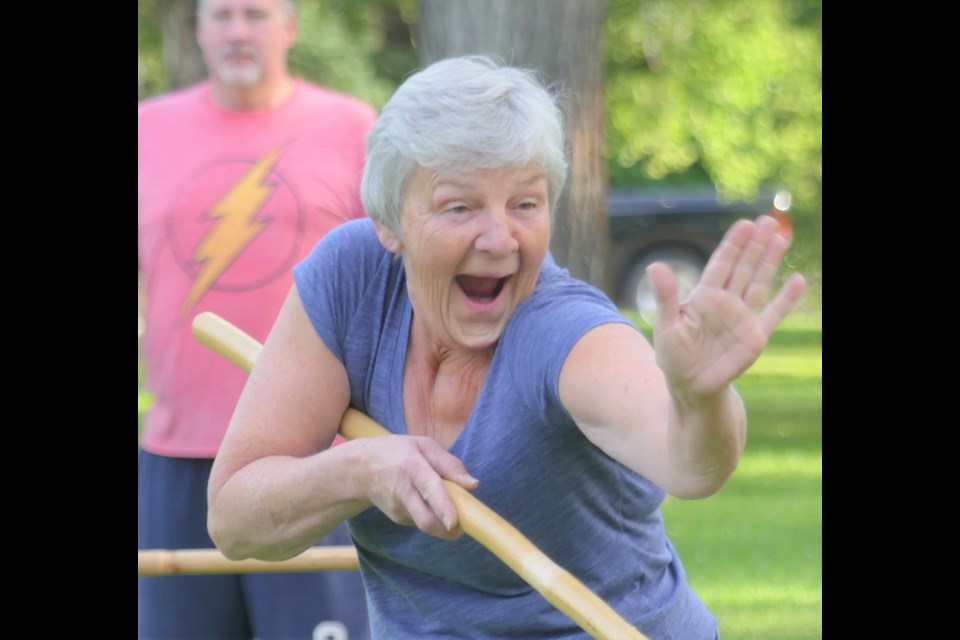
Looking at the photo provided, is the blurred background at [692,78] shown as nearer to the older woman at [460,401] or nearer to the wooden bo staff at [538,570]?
the older woman at [460,401]

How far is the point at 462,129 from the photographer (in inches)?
103

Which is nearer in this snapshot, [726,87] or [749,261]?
[749,261]

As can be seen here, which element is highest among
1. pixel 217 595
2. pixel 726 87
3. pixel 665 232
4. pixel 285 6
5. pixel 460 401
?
pixel 285 6

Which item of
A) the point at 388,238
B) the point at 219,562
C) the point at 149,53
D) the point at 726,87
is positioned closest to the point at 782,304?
the point at 388,238

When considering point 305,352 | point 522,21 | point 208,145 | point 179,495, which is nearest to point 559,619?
point 305,352

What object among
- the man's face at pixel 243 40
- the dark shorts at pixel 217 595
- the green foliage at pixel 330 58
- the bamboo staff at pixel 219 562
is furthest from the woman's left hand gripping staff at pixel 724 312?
the green foliage at pixel 330 58

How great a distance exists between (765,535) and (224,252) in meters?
4.19

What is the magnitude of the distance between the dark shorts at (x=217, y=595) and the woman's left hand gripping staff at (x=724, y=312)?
2320mm

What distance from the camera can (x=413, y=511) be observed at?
8.29ft

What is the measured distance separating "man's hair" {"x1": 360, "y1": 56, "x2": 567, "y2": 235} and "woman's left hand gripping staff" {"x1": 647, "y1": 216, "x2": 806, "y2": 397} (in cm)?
53

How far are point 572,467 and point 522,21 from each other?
3.28 metres

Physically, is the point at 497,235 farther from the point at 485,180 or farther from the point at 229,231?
the point at 229,231

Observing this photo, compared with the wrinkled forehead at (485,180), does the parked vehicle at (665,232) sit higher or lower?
lower

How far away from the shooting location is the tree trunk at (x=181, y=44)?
10.8 m
